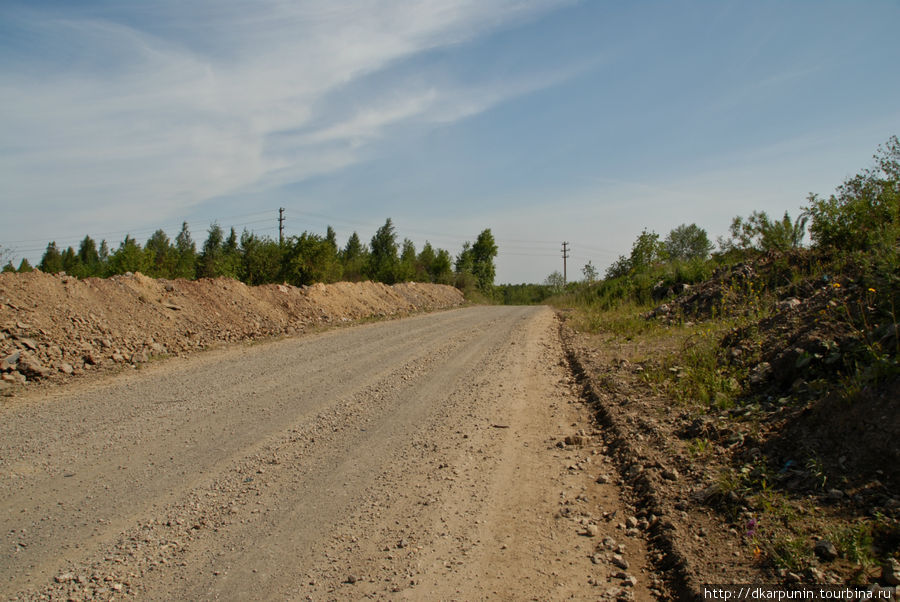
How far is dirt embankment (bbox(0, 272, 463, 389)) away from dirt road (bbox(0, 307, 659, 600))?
1.76 metres

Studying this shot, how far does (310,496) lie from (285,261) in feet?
98.0

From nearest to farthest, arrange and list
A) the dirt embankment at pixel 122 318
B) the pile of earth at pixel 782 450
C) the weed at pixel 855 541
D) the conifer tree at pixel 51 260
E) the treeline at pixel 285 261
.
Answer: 1. the weed at pixel 855 541
2. the pile of earth at pixel 782 450
3. the dirt embankment at pixel 122 318
4. the treeline at pixel 285 261
5. the conifer tree at pixel 51 260

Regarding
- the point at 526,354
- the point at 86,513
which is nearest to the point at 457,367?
the point at 526,354

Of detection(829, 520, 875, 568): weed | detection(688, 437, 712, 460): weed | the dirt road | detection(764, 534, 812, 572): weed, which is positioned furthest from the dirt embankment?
detection(829, 520, 875, 568): weed

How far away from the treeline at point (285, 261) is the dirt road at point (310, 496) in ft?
74.4

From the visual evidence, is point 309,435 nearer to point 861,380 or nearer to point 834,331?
point 861,380

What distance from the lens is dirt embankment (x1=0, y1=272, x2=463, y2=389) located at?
9.37 meters

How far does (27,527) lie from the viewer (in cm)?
368

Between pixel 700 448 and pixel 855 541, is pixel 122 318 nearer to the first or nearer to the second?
pixel 700 448

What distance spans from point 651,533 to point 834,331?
12.0ft

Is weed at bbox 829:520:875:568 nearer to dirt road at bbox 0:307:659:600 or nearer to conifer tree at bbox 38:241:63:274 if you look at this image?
dirt road at bbox 0:307:659:600

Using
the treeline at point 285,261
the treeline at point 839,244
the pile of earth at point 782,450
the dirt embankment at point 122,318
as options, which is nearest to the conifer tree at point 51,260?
the treeline at point 285,261

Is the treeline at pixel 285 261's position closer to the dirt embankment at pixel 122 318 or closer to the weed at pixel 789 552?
the dirt embankment at pixel 122 318

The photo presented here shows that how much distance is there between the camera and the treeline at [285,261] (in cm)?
3147
